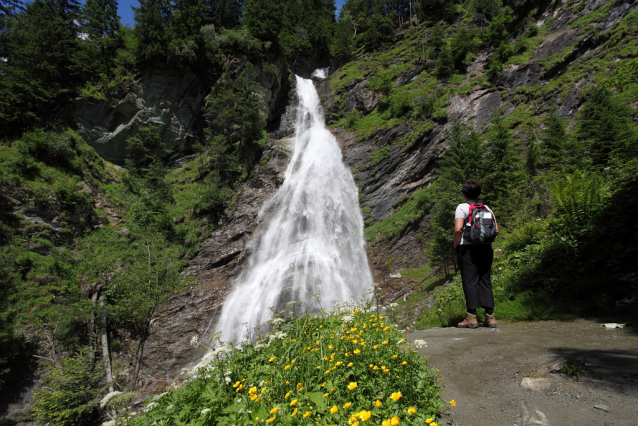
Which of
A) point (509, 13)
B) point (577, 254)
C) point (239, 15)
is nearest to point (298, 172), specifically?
point (577, 254)

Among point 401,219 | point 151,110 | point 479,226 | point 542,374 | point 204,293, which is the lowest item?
point 204,293

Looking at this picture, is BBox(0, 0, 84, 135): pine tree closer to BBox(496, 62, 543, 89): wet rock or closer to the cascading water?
the cascading water

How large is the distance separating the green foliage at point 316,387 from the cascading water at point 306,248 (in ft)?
27.6

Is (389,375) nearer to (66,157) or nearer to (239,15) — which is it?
(66,157)

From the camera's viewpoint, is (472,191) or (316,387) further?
(472,191)

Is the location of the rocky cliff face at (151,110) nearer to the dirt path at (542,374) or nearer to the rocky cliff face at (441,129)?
the rocky cliff face at (441,129)

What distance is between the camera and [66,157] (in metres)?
20.0

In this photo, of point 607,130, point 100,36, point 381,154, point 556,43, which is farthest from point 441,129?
point 100,36

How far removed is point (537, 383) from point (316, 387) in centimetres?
163

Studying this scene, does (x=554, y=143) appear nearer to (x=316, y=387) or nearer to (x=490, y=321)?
(x=490, y=321)

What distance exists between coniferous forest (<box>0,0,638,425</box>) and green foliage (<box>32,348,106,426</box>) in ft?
0.32

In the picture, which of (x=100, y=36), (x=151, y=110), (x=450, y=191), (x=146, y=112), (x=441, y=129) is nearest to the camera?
(x=450, y=191)

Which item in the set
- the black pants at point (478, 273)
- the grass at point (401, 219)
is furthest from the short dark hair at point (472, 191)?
the grass at point (401, 219)

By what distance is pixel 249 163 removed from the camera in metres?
25.6
